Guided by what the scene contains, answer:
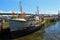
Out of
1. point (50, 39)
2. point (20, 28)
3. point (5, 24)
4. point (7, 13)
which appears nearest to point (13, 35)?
point (20, 28)

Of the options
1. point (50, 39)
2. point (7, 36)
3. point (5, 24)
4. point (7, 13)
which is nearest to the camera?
point (50, 39)

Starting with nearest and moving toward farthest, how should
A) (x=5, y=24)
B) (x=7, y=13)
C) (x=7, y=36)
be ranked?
(x=7, y=36) < (x=5, y=24) < (x=7, y=13)

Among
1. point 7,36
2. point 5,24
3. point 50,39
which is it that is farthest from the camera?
point 5,24

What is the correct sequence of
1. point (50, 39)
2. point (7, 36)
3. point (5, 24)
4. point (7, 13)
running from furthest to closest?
point (7, 13) → point (5, 24) → point (7, 36) → point (50, 39)

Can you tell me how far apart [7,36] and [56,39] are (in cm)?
673

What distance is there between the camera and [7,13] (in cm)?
9144

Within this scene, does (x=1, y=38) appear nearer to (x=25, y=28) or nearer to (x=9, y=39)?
(x=9, y=39)

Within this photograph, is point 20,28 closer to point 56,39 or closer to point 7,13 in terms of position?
point 56,39

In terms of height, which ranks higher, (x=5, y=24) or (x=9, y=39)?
(x=5, y=24)

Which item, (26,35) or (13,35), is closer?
(13,35)

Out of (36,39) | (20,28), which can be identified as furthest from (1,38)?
(36,39)

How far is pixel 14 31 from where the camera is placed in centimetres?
1988

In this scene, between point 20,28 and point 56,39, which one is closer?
point 56,39

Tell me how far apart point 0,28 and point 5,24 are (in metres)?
1.15
